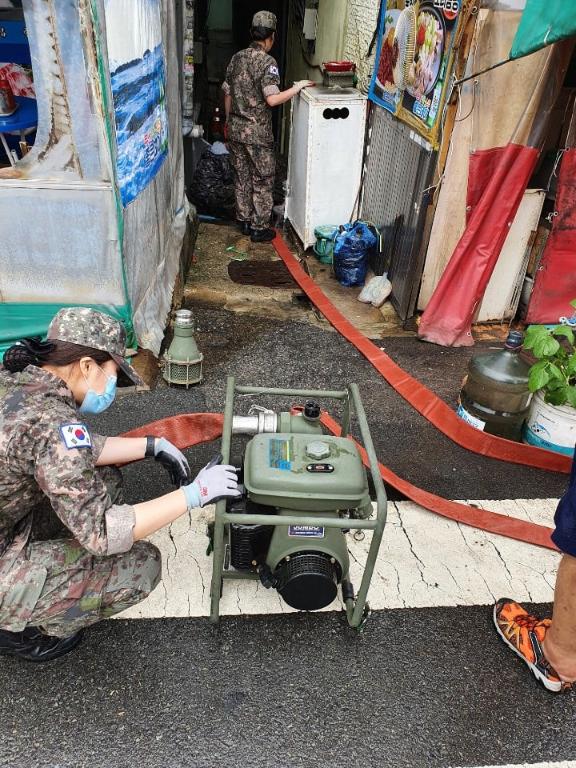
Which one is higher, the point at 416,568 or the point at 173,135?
the point at 173,135

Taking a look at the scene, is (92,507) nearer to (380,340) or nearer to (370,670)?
(370,670)

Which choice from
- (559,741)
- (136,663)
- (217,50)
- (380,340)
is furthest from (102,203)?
(217,50)

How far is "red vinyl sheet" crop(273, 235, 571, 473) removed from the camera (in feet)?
12.5

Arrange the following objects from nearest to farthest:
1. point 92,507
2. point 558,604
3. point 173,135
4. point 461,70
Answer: point 92,507
point 558,604
point 461,70
point 173,135

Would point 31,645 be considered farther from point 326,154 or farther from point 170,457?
point 326,154

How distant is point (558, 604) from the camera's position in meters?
2.40

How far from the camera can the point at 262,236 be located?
24.0ft

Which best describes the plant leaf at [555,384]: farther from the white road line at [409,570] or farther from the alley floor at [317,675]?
the white road line at [409,570]

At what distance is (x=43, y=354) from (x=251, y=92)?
5.48 m

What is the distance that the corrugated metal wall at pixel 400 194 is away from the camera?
16.2 feet

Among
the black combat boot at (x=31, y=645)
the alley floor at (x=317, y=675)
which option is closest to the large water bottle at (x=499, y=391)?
the alley floor at (x=317, y=675)

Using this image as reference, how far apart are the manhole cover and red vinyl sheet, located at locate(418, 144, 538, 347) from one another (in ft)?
5.94

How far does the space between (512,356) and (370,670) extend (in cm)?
223

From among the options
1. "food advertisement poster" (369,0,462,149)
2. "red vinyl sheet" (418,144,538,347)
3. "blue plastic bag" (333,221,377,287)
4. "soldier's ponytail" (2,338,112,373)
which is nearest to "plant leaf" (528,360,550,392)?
"red vinyl sheet" (418,144,538,347)
